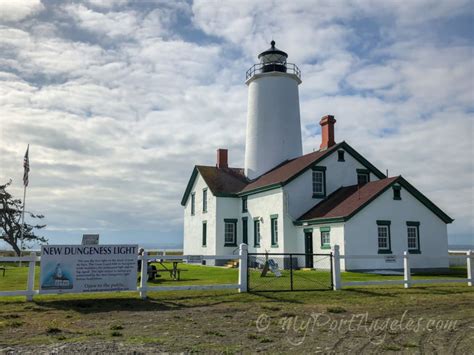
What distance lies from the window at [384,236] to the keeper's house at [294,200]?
5cm

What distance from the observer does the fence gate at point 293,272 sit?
16734 mm

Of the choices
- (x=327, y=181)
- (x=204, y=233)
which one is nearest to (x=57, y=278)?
(x=327, y=181)

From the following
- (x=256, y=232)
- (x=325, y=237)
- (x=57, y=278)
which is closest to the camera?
(x=57, y=278)

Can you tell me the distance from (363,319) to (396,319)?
699 millimetres

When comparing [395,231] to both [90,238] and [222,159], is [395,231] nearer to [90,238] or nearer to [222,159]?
[90,238]

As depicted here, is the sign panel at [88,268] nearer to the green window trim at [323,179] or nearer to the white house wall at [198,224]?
the green window trim at [323,179]

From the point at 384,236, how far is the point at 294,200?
216 inches

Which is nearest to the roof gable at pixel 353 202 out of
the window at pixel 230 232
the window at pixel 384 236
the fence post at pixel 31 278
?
the window at pixel 384 236

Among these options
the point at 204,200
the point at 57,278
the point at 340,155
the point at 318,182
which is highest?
the point at 340,155

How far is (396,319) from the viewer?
402 inches

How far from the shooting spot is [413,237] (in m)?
25.3

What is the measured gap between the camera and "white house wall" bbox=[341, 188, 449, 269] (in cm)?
2373

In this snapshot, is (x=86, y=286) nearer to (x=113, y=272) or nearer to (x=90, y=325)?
(x=113, y=272)

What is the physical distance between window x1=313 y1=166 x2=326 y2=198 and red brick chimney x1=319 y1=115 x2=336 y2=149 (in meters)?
2.15
